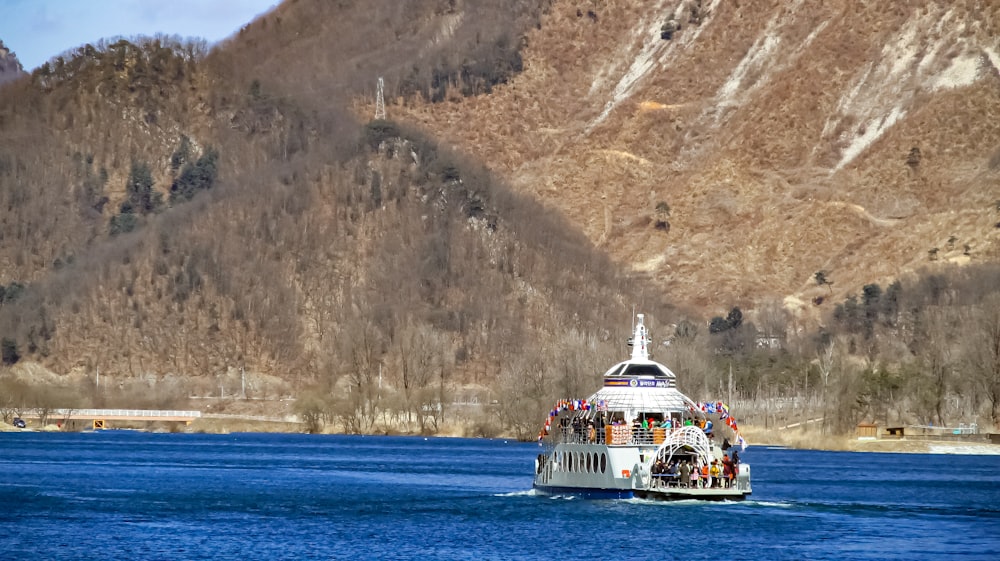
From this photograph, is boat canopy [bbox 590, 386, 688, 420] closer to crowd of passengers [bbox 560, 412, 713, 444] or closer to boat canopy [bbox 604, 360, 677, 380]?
crowd of passengers [bbox 560, 412, 713, 444]

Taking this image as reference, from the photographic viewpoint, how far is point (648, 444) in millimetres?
92500

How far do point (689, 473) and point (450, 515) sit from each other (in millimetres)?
11601

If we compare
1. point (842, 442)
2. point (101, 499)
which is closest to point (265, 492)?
point (101, 499)

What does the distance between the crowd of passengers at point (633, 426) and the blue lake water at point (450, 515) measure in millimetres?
3056

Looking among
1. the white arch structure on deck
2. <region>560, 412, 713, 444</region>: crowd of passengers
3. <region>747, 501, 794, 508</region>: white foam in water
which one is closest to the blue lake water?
<region>747, 501, 794, 508</region>: white foam in water

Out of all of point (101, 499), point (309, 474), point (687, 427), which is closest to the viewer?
point (687, 427)

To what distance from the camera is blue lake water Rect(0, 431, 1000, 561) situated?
81125mm

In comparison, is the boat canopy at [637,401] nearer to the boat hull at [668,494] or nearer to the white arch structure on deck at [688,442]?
the white arch structure on deck at [688,442]

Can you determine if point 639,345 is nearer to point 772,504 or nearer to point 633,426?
point 633,426

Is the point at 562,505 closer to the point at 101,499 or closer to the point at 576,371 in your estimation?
the point at 101,499

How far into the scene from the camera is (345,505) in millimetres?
101812

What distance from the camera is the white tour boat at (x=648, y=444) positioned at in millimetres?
92062

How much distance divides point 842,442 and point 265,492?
73229 millimetres

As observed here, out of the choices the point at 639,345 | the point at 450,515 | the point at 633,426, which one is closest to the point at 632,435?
the point at 633,426
